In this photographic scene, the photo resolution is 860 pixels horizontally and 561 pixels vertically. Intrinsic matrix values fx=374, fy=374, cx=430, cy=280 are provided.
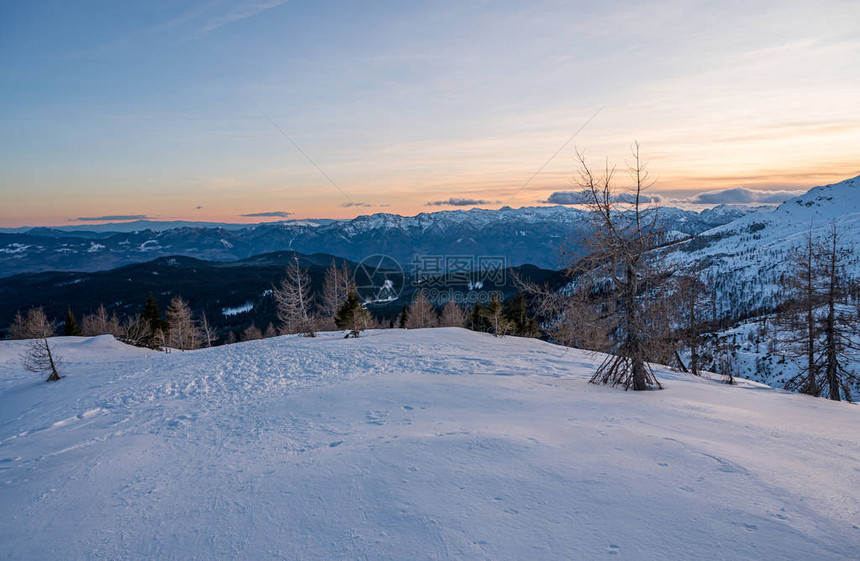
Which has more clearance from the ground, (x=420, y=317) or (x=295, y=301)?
(x=295, y=301)

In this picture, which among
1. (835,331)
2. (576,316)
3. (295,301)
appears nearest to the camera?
(576,316)

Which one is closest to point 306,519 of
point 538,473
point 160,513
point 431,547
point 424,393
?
point 431,547

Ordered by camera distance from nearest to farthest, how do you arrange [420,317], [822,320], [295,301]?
[822,320], [295,301], [420,317]

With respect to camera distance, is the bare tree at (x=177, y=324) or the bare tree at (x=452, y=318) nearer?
the bare tree at (x=177, y=324)

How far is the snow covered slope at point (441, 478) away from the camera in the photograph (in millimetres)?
3574

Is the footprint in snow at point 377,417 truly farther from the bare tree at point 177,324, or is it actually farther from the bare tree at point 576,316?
the bare tree at point 177,324

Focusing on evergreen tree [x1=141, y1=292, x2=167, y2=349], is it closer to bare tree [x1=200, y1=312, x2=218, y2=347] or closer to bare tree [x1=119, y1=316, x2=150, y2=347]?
bare tree [x1=119, y1=316, x2=150, y2=347]

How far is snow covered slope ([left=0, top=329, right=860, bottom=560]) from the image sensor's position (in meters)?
3.57

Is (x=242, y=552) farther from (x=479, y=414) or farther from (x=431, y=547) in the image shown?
(x=479, y=414)

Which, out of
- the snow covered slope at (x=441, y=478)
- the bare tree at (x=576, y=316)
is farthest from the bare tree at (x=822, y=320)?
the bare tree at (x=576, y=316)

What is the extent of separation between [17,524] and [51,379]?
864 inches

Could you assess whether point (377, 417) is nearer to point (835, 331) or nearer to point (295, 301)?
point (835, 331)

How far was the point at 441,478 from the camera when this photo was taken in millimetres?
4754

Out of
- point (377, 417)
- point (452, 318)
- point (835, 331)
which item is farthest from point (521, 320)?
point (377, 417)
